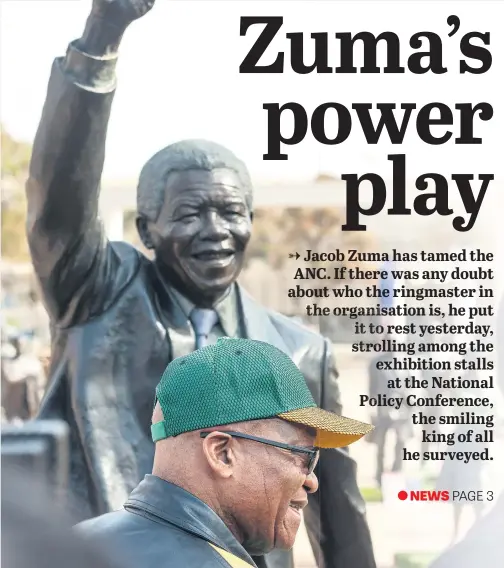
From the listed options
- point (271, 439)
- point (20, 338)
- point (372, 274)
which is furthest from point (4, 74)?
point (271, 439)

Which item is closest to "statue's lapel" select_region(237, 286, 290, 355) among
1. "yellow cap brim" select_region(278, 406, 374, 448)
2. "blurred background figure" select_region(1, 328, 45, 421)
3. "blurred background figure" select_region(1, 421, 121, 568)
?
"blurred background figure" select_region(1, 328, 45, 421)

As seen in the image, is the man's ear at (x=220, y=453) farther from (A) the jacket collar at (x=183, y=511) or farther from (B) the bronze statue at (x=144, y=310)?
(B) the bronze statue at (x=144, y=310)

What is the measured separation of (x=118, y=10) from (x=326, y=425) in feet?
4.60

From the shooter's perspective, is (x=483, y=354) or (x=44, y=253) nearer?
(x=44, y=253)

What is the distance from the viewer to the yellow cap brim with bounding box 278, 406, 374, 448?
1.46 m

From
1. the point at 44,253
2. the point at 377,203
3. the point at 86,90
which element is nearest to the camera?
the point at 86,90

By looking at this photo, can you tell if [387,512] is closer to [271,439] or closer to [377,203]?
[377,203]

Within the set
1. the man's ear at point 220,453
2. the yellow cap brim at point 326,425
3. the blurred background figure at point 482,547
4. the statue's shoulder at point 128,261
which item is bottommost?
the blurred background figure at point 482,547

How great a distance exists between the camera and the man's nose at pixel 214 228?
271 cm

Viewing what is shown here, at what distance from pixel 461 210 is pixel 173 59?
0.83m

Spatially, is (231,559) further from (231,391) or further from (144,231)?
(144,231)

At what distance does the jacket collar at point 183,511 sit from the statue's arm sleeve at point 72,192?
1.26 m

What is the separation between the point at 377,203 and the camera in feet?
9.43

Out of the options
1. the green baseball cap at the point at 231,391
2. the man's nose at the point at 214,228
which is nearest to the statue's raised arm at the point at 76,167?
the man's nose at the point at 214,228
